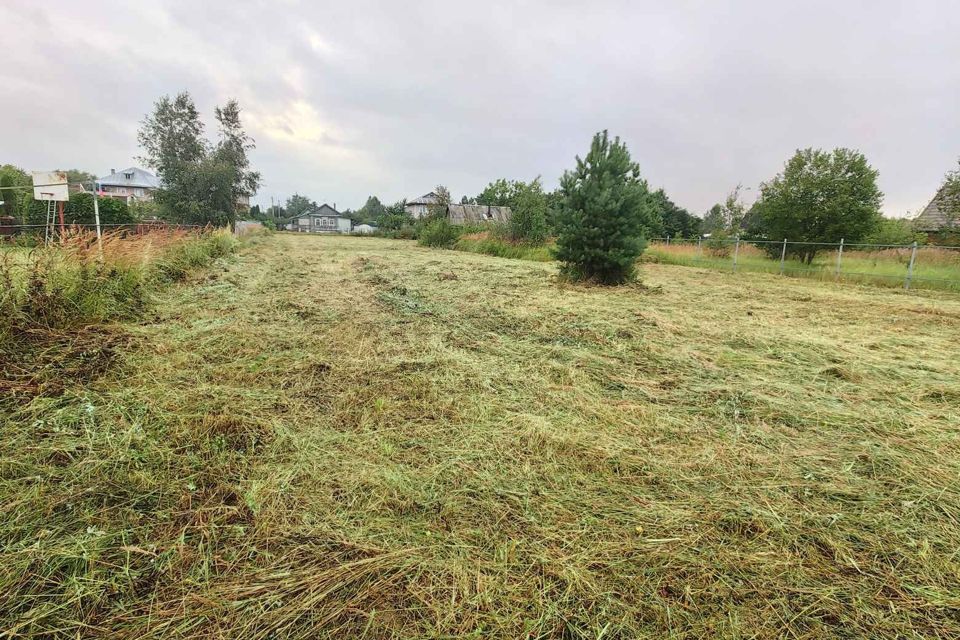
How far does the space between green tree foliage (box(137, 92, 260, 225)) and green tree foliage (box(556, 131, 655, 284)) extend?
22968mm

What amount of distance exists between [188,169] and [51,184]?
820 inches

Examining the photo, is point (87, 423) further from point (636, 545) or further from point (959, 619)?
point (959, 619)

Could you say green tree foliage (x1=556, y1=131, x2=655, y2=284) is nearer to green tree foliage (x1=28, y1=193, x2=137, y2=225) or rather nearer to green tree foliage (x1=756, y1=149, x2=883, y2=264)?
green tree foliage (x1=756, y1=149, x2=883, y2=264)

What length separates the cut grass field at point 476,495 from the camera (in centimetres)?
132

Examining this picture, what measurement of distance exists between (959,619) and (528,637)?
1.43m

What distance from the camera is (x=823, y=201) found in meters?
13.6

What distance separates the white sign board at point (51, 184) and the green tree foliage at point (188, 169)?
1938 centimetres

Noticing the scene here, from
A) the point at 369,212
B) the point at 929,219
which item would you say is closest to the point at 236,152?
the point at 929,219

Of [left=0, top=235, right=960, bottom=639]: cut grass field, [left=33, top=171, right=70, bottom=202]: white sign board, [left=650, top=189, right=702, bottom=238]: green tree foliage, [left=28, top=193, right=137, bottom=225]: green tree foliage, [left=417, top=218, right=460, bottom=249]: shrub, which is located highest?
[left=650, top=189, right=702, bottom=238]: green tree foliage

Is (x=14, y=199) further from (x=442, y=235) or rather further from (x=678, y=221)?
(x=678, y=221)

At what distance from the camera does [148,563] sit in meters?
1.45

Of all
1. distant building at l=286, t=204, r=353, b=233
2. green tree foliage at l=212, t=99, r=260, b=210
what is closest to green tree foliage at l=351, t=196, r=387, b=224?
distant building at l=286, t=204, r=353, b=233

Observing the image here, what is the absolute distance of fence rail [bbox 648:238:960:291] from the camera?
10.6m

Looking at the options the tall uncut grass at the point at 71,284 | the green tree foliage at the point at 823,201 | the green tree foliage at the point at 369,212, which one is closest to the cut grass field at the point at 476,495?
the tall uncut grass at the point at 71,284
